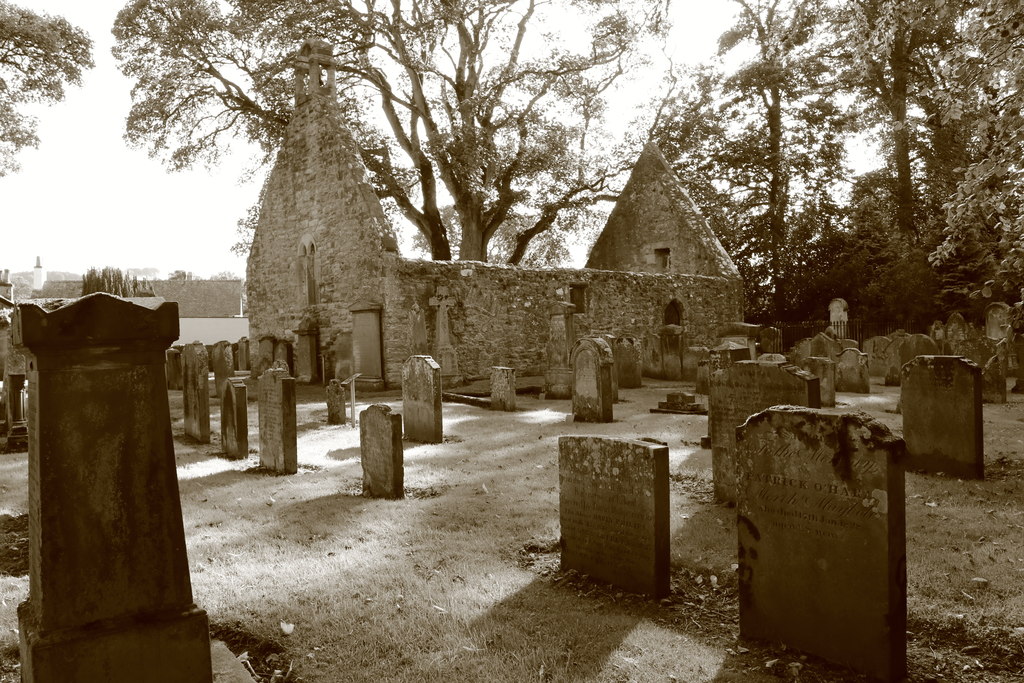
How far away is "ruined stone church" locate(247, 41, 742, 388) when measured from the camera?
16562 millimetres

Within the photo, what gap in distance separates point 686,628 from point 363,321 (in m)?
13.7

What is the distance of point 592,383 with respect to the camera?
1094 cm

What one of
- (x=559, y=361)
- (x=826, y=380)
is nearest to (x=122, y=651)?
(x=826, y=380)

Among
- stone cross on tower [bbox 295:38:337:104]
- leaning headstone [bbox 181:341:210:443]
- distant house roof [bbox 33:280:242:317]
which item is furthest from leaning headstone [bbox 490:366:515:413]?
distant house roof [bbox 33:280:242:317]

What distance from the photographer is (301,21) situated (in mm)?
22016

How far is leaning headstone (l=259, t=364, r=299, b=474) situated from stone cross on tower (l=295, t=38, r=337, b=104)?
13.6 metres

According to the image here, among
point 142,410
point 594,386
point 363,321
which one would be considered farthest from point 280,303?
point 142,410

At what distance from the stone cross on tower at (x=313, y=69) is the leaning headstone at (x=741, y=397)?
1631 cm

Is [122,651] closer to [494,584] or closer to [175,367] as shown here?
[494,584]

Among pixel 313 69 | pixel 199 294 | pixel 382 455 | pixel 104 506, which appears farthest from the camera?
pixel 199 294

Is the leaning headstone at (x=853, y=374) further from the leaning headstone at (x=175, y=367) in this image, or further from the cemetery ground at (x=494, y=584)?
the leaning headstone at (x=175, y=367)

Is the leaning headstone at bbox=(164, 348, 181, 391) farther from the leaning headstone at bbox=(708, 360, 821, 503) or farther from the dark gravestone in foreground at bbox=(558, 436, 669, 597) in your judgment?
the dark gravestone in foreground at bbox=(558, 436, 669, 597)

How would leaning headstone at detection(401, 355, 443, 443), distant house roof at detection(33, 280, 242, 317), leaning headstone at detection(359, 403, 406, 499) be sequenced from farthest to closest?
distant house roof at detection(33, 280, 242, 317) < leaning headstone at detection(401, 355, 443, 443) < leaning headstone at detection(359, 403, 406, 499)

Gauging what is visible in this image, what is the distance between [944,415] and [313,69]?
18.2 meters
